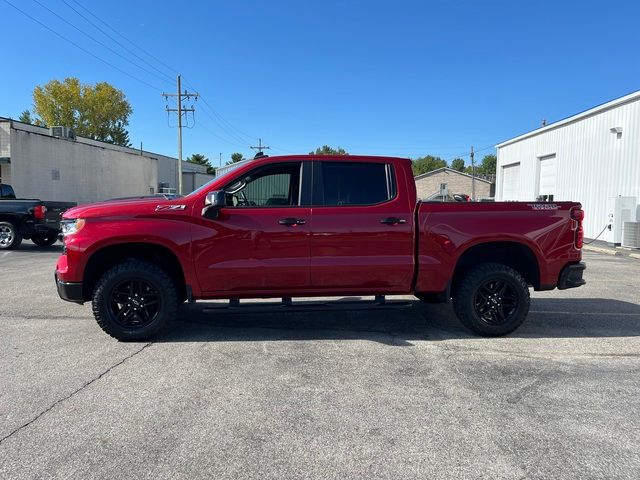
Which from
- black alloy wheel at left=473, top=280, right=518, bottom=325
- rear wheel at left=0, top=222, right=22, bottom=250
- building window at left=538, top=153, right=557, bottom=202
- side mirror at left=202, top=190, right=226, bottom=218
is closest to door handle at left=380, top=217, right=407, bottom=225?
black alloy wheel at left=473, top=280, right=518, bottom=325

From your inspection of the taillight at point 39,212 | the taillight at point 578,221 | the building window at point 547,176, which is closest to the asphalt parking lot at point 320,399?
the taillight at point 578,221

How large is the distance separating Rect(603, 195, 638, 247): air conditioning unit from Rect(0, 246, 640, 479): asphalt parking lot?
11352mm

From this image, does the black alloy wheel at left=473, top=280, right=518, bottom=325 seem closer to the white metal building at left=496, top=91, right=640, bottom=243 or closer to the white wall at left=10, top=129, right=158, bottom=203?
the white metal building at left=496, top=91, right=640, bottom=243

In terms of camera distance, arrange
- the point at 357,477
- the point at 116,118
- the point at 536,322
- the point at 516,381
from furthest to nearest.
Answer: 1. the point at 116,118
2. the point at 536,322
3. the point at 516,381
4. the point at 357,477

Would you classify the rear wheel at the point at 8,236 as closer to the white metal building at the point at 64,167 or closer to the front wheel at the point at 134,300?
the front wheel at the point at 134,300

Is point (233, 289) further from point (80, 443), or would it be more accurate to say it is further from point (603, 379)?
point (603, 379)

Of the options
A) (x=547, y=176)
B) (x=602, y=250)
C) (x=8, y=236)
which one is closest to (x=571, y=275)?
(x=602, y=250)

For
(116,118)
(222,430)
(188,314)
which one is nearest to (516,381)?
(222,430)

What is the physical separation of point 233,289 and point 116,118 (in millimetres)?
72093

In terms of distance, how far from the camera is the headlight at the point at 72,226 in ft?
16.3

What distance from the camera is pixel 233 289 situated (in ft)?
17.0

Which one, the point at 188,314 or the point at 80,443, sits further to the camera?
the point at 188,314

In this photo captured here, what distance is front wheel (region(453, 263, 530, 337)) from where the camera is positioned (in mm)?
5395

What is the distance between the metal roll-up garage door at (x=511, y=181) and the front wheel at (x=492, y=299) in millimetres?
22639
